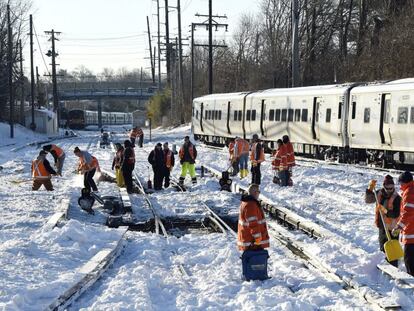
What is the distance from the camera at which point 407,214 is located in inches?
366

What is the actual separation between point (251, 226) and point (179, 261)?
2.06 m

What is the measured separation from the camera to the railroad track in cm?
870

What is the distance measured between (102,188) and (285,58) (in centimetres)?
4278

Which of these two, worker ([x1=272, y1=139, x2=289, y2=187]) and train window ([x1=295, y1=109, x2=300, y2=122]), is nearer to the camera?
worker ([x1=272, y1=139, x2=289, y2=187])

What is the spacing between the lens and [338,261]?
35.5 ft

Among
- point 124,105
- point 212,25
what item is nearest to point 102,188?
point 212,25

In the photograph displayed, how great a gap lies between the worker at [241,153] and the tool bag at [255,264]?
44.4ft

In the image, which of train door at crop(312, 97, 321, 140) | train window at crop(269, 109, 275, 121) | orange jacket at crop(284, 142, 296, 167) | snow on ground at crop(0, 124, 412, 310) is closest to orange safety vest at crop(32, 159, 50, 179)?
snow on ground at crop(0, 124, 412, 310)

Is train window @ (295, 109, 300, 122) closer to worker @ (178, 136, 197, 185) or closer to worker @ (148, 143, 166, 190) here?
worker @ (178, 136, 197, 185)

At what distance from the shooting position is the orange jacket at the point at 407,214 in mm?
9258

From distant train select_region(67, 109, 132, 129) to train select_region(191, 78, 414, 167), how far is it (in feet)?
206

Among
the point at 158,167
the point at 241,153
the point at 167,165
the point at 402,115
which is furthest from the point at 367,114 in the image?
the point at 158,167

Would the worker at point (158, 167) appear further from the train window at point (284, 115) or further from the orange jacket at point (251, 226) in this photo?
the orange jacket at point (251, 226)

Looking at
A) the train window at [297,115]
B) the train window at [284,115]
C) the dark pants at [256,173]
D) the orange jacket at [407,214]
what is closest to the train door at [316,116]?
the train window at [297,115]
